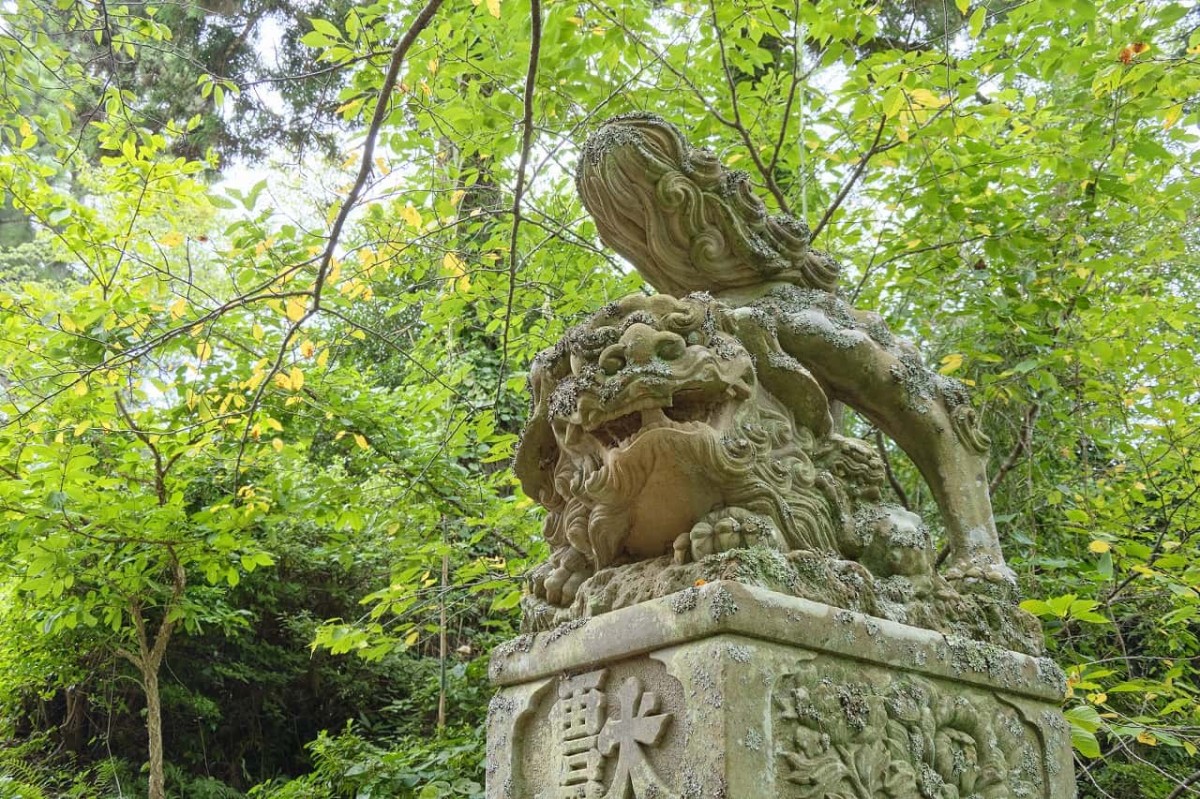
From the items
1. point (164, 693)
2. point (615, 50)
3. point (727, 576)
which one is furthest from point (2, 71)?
point (164, 693)

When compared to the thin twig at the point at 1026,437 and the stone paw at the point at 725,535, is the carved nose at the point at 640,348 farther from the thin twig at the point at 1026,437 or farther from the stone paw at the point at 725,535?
the thin twig at the point at 1026,437

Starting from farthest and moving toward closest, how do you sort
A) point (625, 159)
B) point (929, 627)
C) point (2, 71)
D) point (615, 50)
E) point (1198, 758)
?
1. point (1198, 758)
2. point (615, 50)
3. point (2, 71)
4. point (625, 159)
5. point (929, 627)

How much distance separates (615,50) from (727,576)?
104 inches

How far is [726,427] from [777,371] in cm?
28

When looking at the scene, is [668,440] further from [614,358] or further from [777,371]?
[777,371]

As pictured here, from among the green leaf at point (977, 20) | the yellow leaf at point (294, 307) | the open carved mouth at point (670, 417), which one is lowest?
the open carved mouth at point (670, 417)

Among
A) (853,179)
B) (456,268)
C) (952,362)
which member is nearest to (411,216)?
(456,268)

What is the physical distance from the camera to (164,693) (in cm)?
640

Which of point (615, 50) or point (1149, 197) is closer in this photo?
point (615, 50)

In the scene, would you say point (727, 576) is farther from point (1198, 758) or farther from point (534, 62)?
point (1198, 758)

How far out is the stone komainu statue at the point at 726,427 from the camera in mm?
1896

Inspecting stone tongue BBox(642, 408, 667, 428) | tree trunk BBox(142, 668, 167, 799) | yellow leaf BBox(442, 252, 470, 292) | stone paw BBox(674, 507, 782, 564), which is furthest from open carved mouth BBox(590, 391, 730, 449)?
tree trunk BBox(142, 668, 167, 799)

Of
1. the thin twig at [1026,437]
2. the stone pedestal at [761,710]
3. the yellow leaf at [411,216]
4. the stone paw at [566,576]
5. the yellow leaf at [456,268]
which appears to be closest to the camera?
the stone pedestal at [761,710]

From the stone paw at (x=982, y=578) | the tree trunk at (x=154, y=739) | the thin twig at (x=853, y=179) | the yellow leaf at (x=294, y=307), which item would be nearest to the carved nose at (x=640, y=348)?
the stone paw at (x=982, y=578)
